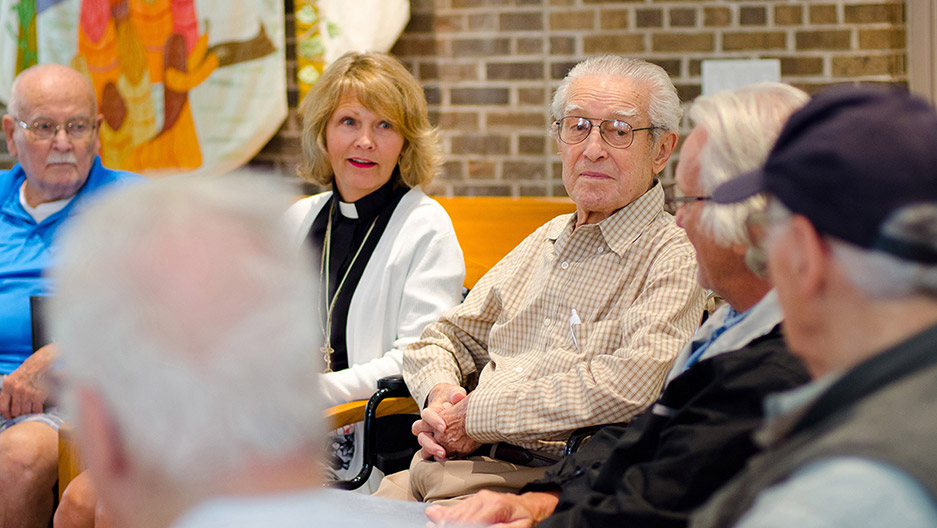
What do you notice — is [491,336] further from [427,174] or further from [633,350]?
[427,174]

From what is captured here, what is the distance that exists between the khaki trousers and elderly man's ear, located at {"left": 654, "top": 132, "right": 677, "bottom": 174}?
853 mm

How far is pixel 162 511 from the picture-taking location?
74 cm

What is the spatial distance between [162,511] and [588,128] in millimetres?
1721

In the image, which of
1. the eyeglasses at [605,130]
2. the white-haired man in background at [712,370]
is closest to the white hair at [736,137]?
the white-haired man in background at [712,370]

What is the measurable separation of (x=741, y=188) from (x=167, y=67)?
3.19 metres

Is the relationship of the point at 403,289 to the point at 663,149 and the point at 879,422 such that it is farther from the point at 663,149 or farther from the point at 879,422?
the point at 879,422

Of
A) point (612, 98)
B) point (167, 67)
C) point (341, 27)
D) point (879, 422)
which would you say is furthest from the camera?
point (167, 67)

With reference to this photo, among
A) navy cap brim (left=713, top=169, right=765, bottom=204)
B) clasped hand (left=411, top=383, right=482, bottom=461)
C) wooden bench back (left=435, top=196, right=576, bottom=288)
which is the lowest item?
clasped hand (left=411, top=383, right=482, bottom=461)

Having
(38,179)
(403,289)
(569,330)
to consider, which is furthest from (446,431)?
(38,179)

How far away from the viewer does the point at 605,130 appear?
224 cm

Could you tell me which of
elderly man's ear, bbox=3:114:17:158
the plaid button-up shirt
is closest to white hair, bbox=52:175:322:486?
the plaid button-up shirt

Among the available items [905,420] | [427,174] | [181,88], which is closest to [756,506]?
[905,420]

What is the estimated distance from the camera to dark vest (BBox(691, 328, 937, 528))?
70cm

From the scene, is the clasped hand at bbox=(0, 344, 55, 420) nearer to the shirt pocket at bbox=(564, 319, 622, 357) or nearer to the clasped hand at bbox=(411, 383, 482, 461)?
the clasped hand at bbox=(411, 383, 482, 461)
